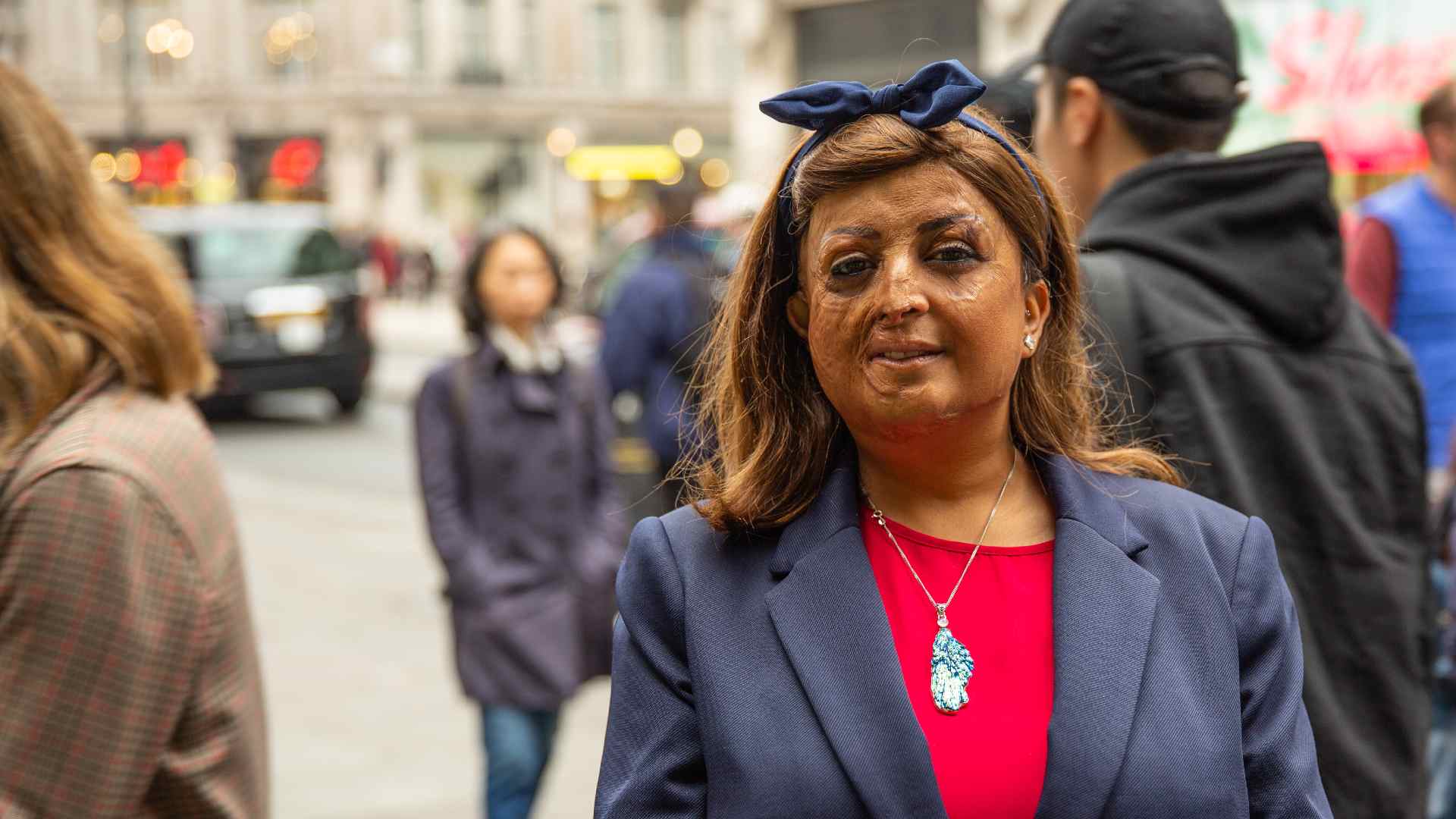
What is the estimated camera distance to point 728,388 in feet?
6.24

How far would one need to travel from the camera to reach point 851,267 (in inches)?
66.3

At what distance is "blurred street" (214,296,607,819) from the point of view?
5.38m

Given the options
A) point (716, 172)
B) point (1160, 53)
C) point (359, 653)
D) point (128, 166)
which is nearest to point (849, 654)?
point (1160, 53)

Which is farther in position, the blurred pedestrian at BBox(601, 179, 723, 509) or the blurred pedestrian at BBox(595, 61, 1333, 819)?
→ the blurred pedestrian at BBox(601, 179, 723, 509)

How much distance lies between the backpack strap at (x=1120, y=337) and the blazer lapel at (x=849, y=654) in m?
0.66

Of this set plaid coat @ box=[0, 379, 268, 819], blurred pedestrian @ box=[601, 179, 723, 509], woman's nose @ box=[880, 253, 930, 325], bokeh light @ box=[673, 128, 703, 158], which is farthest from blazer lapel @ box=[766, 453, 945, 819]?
bokeh light @ box=[673, 128, 703, 158]

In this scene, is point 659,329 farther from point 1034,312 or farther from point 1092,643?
point 1092,643

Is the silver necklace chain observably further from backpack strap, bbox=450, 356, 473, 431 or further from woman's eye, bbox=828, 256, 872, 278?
backpack strap, bbox=450, 356, 473, 431

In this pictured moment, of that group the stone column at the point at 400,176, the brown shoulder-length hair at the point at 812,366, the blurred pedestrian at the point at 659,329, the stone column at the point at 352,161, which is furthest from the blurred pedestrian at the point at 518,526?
the stone column at the point at 352,161

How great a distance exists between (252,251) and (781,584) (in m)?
14.4

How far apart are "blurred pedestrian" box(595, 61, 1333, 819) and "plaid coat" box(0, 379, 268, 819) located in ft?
2.27

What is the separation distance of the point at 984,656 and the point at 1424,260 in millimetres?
3315

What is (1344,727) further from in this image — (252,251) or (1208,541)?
(252,251)

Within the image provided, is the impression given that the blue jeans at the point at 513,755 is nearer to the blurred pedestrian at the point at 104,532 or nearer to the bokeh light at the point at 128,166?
the blurred pedestrian at the point at 104,532
